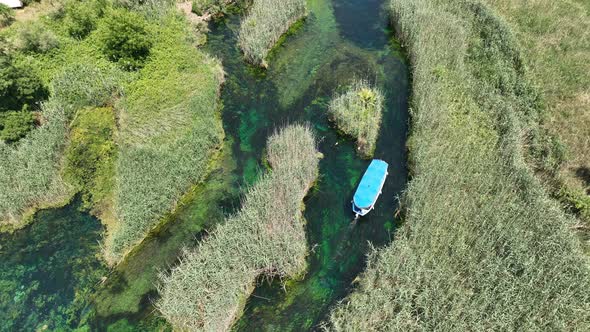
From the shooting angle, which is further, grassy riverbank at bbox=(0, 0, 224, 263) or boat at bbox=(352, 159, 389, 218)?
grassy riverbank at bbox=(0, 0, 224, 263)

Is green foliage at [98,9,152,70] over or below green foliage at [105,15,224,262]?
over

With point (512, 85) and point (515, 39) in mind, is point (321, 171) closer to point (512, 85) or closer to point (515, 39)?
point (512, 85)

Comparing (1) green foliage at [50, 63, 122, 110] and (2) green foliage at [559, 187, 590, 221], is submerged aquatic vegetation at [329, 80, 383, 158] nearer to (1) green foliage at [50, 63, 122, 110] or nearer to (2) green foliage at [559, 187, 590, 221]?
(2) green foliage at [559, 187, 590, 221]

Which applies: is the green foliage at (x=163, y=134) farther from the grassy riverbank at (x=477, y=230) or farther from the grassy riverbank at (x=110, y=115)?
the grassy riverbank at (x=477, y=230)

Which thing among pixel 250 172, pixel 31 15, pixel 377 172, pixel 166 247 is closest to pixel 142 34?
pixel 31 15

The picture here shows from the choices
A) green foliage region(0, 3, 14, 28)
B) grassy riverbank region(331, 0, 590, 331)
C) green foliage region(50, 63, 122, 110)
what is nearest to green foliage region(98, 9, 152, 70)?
green foliage region(50, 63, 122, 110)
